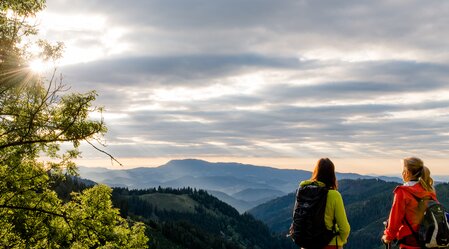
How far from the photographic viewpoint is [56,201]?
17.5m

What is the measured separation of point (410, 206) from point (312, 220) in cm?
246

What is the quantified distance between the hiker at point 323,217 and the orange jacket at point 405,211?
1247 millimetres

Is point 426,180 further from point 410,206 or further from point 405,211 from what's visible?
point 405,211

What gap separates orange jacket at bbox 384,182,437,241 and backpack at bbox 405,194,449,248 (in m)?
0.10

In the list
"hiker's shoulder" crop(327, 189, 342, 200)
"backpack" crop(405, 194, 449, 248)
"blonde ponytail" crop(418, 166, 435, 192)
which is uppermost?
"blonde ponytail" crop(418, 166, 435, 192)

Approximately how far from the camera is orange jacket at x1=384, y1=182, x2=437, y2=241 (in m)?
10.6

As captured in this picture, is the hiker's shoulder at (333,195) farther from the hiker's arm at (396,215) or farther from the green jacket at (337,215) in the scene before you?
the hiker's arm at (396,215)

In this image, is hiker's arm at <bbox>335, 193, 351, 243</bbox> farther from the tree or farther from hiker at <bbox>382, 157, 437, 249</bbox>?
the tree

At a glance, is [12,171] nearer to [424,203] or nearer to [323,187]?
[323,187]

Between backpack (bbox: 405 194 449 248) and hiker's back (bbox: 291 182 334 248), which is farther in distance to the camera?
hiker's back (bbox: 291 182 334 248)

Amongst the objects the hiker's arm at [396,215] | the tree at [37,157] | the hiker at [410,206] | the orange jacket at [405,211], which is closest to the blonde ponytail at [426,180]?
the hiker at [410,206]

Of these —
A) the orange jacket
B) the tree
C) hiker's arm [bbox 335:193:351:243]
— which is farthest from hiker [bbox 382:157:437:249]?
the tree

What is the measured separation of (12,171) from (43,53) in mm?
4508

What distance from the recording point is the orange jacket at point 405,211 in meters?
10.6
